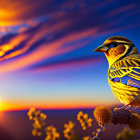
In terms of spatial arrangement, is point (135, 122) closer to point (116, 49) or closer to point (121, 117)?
point (121, 117)

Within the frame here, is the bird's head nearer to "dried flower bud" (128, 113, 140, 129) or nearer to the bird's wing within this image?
the bird's wing

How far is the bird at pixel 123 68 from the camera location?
228cm

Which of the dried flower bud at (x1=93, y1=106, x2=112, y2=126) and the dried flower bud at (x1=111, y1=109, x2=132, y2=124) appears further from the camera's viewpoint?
the dried flower bud at (x1=111, y1=109, x2=132, y2=124)

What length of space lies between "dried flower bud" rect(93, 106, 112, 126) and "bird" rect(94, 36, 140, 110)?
0.75 meters

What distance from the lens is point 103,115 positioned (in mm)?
1539

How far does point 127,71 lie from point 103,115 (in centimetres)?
109

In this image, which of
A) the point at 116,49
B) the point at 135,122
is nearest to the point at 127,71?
the point at 116,49

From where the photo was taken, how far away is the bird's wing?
2287 millimetres

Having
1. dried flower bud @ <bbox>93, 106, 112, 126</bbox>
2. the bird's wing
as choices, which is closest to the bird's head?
the bird's wing

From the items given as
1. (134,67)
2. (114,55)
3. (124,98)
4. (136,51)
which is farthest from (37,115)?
(136,51)

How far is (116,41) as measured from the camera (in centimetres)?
279

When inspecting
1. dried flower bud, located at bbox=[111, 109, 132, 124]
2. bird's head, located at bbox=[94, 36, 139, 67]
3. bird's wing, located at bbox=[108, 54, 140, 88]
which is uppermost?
bird's head, located at bbox=[94, 36, 139, 67]

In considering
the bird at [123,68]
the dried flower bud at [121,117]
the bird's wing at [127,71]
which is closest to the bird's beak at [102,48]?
the bird at [123,68]

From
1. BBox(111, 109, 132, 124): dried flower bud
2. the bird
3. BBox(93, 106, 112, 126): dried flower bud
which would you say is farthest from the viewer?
the bird
